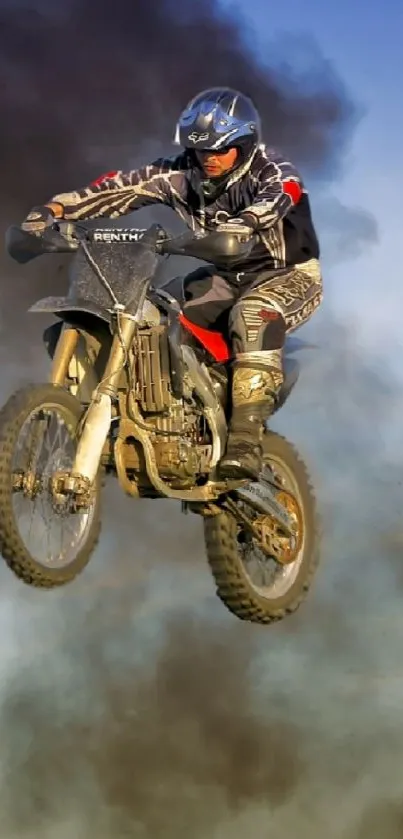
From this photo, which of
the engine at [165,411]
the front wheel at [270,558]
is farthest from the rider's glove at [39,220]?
the front wheel at [270,558]

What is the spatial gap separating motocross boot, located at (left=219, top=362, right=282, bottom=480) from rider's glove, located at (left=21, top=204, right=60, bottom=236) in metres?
1.79

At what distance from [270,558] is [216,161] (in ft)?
11.3

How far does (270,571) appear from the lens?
11.2 metres

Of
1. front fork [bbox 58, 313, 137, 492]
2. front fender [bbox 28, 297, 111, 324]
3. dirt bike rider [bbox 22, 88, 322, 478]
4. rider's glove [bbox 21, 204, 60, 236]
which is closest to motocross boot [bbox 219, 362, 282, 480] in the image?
dirt bike rider [bbox 22, 88, 322, 478]

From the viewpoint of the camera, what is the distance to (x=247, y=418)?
31.9 ft

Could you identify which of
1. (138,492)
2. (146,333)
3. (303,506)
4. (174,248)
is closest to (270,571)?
(303,506)

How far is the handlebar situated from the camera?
27.4ft

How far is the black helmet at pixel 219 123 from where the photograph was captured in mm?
9469

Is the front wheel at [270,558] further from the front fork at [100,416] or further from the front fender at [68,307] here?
the front fender at [68,307]

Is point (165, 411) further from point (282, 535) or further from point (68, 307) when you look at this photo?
point (282, 535)

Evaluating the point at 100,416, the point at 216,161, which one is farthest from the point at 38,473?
the point at 216,161

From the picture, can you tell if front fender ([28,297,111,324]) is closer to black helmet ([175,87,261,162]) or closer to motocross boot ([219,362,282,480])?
motocross boot ([219,362,282,480])

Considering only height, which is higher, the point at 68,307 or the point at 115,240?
the point at 115,240

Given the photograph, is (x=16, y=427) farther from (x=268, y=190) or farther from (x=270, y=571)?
(x=270, y=571)
